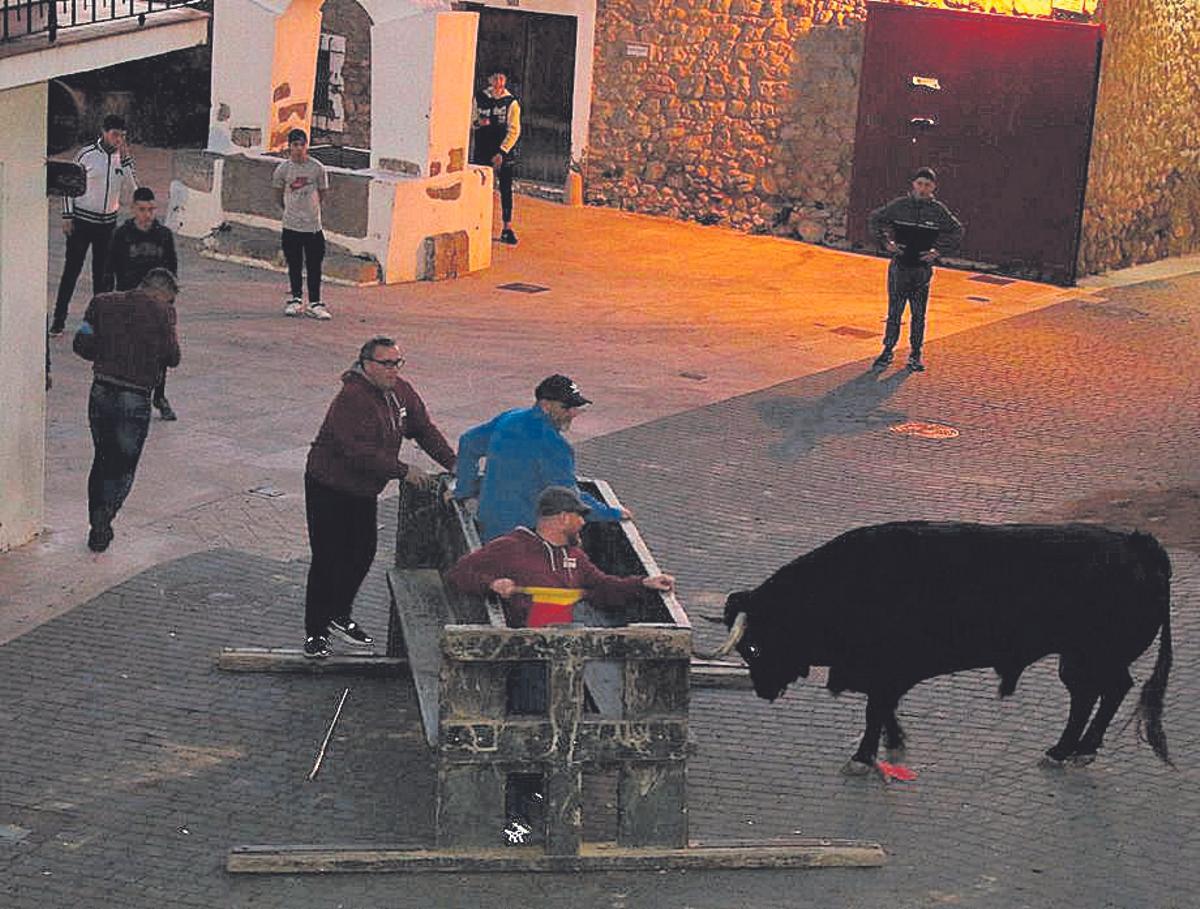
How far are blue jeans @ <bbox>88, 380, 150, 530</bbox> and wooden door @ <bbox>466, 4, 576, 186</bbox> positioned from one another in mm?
13910

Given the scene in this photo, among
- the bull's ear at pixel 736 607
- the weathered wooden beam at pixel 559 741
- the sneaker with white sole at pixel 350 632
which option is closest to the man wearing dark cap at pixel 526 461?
the bull's ear at pixel 736 607

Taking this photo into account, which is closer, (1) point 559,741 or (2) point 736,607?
(1) point 559,741

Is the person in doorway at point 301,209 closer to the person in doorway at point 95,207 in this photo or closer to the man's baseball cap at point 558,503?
the person in doorway at point 95,207

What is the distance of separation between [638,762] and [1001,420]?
322 inches

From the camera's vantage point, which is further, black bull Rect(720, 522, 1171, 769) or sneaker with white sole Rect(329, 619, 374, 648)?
sneaker with white sole Rect(329, 619, 374, 648)

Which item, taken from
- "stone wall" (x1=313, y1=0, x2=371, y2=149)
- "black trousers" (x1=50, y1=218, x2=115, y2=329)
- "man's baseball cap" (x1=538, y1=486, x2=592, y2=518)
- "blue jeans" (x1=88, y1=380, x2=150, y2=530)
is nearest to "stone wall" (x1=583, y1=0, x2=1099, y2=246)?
"stone wall" (x1=313, y1=0, x2=371, y2=149)

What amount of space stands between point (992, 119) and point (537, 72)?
6.26m

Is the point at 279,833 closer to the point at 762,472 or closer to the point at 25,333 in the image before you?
the point at 25,333

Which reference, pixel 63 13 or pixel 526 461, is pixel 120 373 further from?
pixel 526 461

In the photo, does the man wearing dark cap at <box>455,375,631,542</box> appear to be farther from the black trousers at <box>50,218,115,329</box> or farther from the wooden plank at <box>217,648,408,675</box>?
the black trousers at <box>50,218,115,329</box>

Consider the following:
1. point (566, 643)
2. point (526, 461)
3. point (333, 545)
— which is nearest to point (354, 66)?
point (333, 545)

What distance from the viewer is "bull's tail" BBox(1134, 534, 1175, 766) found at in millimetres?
8773

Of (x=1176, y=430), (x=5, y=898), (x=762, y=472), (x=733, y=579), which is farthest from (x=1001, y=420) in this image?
(x=5, y=898)

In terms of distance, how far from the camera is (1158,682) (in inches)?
346
